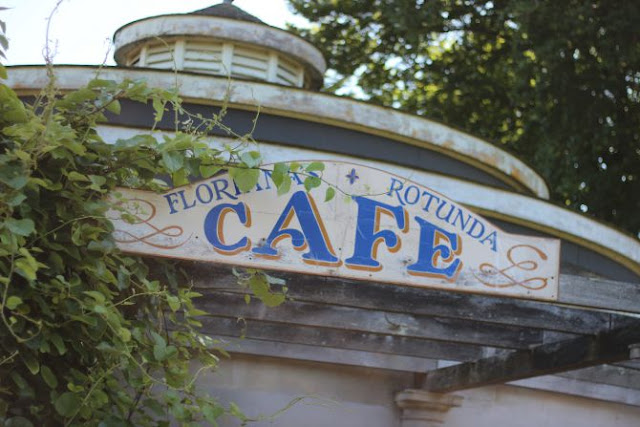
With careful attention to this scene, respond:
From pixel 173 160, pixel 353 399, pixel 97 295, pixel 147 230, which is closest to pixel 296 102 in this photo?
pixel 353 399

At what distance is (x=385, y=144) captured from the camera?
12953 millimetres

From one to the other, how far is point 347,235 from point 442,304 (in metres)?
1.30

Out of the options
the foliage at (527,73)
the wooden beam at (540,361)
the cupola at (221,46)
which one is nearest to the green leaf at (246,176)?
the wooden beam at (540,361)

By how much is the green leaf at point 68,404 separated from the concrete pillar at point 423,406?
16.4 feet

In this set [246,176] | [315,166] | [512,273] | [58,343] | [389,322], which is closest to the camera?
[58,343]

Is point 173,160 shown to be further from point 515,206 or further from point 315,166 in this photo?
point 515,206

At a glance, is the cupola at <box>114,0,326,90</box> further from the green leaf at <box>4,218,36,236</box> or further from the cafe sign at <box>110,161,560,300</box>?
the green leaf at <box>4,218,36,236</box>

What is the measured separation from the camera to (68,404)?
546cm

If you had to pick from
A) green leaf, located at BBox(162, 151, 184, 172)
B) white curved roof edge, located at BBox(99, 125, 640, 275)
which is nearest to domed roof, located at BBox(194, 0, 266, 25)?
white curved roof edge, located at BBox(99, 125, 640, 275)

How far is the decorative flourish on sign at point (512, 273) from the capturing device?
6.71 m

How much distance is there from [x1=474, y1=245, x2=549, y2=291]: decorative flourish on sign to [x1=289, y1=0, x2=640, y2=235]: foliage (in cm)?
1504

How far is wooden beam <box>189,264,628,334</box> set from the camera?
7391 millimetres

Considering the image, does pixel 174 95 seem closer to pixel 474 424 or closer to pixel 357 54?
pixel 474 424

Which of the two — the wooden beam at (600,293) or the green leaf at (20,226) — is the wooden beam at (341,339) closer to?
the wooden beam at (600,293)
